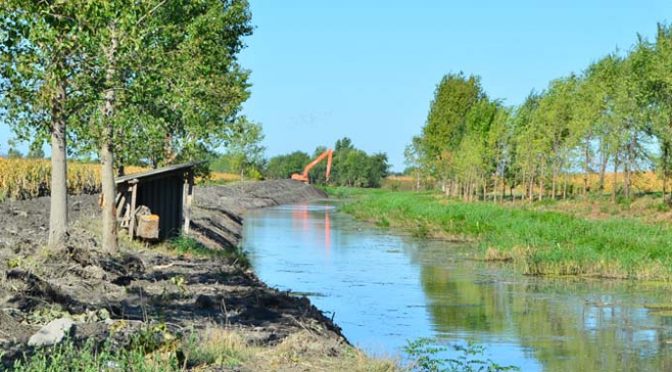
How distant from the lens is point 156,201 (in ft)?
96.8

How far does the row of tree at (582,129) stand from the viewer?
53.5 meters

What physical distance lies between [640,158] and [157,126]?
1610 inches

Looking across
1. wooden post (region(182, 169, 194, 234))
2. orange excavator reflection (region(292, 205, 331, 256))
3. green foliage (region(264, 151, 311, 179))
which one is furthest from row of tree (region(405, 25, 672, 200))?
green foliage (region(264, 151, 311, 179))

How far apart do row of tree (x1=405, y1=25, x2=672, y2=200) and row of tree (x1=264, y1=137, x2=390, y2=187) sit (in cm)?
6729

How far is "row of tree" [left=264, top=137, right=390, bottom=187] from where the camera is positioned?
156 meters

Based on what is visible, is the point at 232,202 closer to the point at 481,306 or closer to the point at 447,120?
the point at 447,120

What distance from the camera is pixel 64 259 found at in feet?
55.8

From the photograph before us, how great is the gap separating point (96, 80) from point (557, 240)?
22.1 meters

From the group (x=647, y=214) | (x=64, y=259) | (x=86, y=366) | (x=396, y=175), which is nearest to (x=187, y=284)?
(x=64, y=259)

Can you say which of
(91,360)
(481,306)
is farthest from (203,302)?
(481,306)

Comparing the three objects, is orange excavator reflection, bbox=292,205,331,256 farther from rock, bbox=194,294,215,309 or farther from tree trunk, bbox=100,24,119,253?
rock, bbox=194,294,215,309

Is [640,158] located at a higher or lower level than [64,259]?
higher

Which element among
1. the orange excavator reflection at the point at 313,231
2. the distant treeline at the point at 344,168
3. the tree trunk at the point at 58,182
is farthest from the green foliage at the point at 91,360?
the distant treeline at the point at 344,168

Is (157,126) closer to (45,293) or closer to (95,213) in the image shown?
(45,293)
